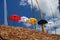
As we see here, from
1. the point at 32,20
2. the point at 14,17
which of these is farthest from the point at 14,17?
the point at 32,20

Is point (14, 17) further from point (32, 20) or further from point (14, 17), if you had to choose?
point (32, 20)

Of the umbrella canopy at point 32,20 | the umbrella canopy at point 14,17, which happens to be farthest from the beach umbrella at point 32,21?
the umbrella canopy at point 14,17

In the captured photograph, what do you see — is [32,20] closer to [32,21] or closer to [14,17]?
[32,21]

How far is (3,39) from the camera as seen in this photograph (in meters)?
5.45

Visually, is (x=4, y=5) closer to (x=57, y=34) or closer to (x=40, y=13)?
(x=40, y=13)

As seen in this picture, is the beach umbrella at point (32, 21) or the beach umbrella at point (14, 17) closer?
the beach umbrella at point (14, 17)

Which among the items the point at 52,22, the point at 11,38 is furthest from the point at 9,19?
the point at 11,38

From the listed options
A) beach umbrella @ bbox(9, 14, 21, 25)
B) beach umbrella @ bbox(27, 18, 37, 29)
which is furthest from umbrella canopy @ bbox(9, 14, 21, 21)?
beach umbrella @ bbox(27, 18, 37, 29)

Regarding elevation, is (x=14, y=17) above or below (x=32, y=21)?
above

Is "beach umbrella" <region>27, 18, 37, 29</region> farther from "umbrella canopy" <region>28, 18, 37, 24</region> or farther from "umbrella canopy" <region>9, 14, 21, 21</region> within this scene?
"umbrella canopy" <region>9, 14, 21, 21</region>

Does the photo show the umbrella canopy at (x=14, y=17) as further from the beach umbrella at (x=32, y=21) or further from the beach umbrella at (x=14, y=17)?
the beach umbrella at (x=32, y=21)

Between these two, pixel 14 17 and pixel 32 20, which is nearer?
pixel 14 17

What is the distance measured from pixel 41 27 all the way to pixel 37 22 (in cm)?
27

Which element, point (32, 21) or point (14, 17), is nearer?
point (14, 17)
